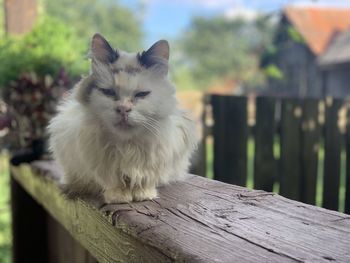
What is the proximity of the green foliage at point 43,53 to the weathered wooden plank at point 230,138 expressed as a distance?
0.67 metres

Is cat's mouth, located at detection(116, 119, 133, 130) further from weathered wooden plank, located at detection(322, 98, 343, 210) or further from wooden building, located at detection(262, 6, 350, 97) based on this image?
wooden building, located at detection(262, 6, 350, 97)

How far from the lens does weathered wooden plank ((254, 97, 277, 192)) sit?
→ 2.03 meters

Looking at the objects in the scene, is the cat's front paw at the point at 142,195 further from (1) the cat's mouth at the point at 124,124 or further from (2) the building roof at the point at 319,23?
(2) the building roof at the point at 319,23

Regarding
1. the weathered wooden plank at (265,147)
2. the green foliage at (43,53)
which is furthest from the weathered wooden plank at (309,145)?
the green foliage at (43,53)

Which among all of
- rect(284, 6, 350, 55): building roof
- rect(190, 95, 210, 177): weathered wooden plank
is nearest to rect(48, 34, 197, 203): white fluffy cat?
rect(190, 95, 210, 177): weathered wooden plank

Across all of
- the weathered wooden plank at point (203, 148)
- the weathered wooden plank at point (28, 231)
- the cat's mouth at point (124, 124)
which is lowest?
the weathered wooden plank at point (28, 231)

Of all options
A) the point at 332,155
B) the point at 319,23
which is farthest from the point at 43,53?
the point at 319,23

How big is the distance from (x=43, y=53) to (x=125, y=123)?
4.01 ft

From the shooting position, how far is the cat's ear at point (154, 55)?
91cm

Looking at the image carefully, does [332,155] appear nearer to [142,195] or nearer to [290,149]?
[290,149]

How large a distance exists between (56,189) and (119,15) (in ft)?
19.9

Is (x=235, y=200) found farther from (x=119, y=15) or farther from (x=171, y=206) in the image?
(x=119, y=15)

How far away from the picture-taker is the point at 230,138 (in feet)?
6.98

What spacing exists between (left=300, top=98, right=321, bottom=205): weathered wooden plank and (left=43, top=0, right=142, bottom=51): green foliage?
1471mm
